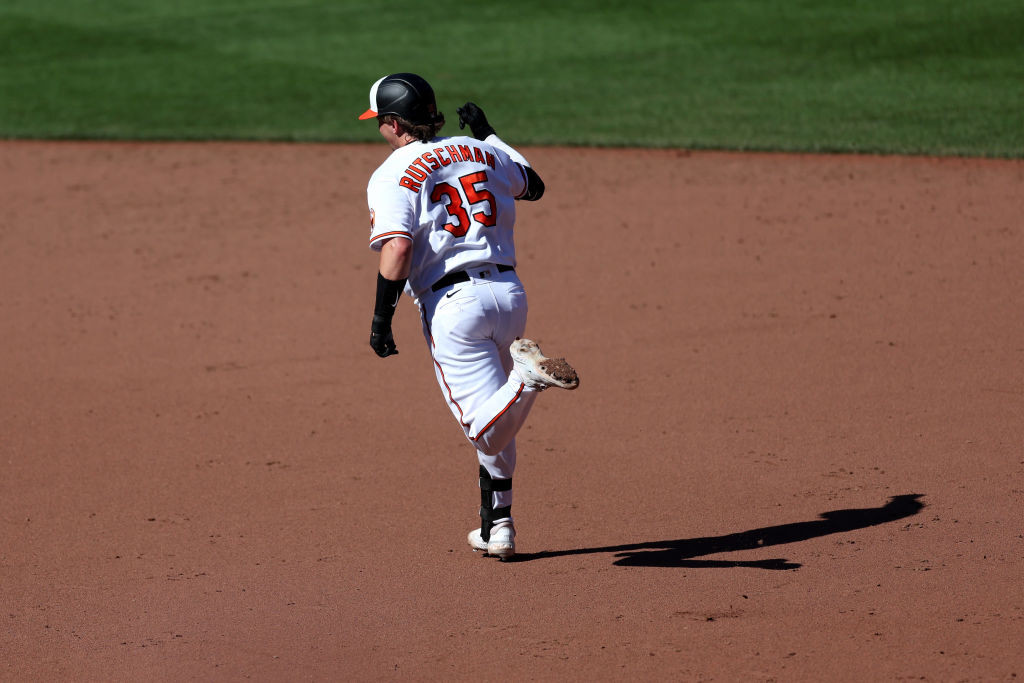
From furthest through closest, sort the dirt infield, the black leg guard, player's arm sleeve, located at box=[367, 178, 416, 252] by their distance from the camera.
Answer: the black leg guard < player's arm sleeve, located at box=[367, 178, 416, 252] < the dirt infield

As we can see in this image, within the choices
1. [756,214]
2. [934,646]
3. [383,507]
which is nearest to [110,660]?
[383,507]

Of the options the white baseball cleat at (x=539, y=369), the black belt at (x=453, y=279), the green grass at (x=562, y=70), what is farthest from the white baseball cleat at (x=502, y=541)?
the green grass at (x=562, y=70)

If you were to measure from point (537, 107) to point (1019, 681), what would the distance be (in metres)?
11.9

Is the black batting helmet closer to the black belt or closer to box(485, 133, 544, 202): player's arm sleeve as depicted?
box(485, 133, 544, 202): player's arm sleeve

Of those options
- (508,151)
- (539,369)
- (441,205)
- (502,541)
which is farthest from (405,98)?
(502,541)

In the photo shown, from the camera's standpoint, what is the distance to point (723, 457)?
6.14 meters

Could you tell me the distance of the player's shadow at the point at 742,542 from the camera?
16.6 feet

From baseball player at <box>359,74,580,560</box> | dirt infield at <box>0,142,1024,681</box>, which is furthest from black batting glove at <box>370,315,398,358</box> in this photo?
dirt infield at <box>0,142,1024,681</box>

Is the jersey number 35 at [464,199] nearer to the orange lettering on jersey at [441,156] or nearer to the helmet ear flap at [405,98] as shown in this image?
the orange lettering on jersey at [441,156]

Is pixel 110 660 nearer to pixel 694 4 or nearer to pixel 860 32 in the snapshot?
pixel 860 32

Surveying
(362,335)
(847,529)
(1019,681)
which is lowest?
(1019,681)

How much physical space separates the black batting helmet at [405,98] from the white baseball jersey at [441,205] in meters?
0.12

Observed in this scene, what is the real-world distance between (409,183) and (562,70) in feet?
40.4

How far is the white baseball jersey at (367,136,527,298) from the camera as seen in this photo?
483 cm
